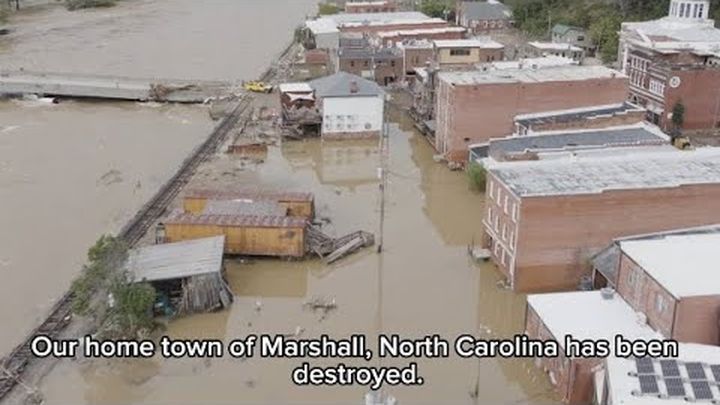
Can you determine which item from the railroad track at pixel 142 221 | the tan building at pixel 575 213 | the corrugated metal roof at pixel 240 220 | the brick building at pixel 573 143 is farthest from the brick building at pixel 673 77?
the corrugated metal roof at pixel 240 220

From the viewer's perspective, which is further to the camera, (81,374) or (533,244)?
(533,244)

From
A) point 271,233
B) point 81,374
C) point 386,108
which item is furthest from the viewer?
point 386,108

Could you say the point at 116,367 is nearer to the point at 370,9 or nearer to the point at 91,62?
the point at 91,62

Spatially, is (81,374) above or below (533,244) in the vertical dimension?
below

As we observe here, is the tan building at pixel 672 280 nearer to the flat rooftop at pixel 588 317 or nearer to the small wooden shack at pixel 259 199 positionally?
the flat rooftop at pixel 588 317

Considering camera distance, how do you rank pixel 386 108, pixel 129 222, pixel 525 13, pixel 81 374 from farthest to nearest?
pixel 525 13
pixel 386 108
pixel 129 222
pixel 81 374

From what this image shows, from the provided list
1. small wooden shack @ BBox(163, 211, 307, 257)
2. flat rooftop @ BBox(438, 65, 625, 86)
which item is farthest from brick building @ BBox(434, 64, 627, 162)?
small wooden shack @ BBox(163, 211, 307, 257)

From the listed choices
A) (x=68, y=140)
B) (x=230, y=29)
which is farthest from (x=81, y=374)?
(x=230, y=29)
